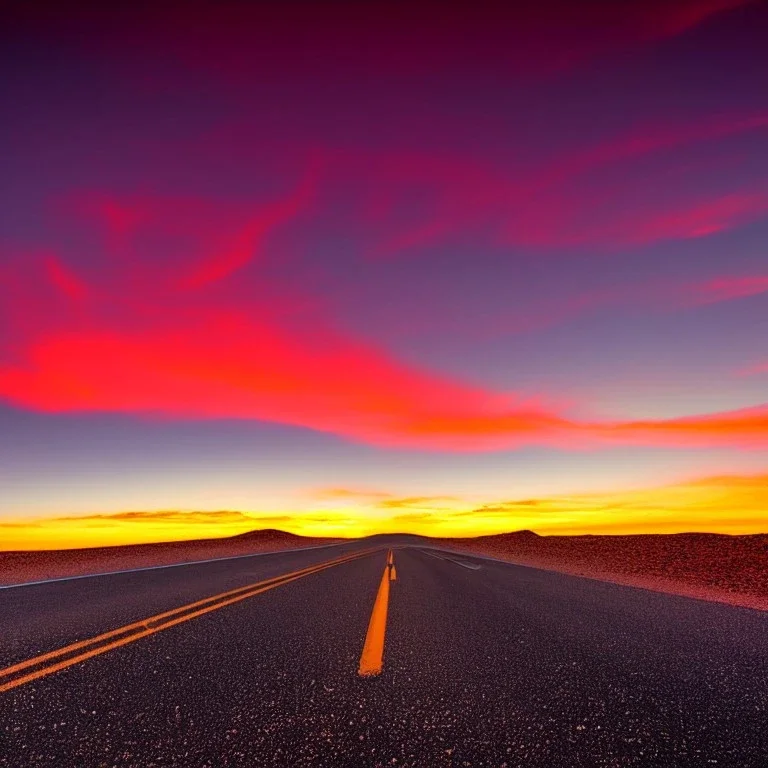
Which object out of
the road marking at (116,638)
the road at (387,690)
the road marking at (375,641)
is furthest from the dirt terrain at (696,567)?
the road marking at (116,638)

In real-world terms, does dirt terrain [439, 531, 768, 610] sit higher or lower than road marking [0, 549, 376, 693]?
lower

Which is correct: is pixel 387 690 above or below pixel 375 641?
above

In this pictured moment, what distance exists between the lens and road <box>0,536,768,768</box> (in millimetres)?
2594

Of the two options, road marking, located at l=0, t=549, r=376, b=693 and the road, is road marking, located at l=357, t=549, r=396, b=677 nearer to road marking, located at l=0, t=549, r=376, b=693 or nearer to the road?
the road

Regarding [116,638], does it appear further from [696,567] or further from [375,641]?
[696,567]

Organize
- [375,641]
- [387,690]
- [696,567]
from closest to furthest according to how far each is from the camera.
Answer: [387,690] → [375,641] → [696,567]

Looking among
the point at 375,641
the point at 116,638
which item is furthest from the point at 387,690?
the point at 116,638

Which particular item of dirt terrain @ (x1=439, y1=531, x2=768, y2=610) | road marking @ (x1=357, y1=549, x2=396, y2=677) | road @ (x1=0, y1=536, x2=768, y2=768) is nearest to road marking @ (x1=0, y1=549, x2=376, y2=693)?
road @ (x1=0, y1=536, x2=768, y2=768)

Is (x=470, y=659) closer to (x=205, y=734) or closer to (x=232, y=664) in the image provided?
(x=232, y=664)

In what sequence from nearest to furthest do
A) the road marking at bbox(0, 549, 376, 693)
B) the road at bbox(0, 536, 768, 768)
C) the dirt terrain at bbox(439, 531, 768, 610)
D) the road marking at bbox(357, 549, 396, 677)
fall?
the road at bbox(0, 536, 768, 768) < the road marking at bbox(0, 549, 376, 693) < the road marking at bbox(357, 549, 396, 677) < the dirt terrain at bbox(439, 531, 768, 610)

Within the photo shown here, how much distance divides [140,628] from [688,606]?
844cm

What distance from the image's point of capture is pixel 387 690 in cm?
348

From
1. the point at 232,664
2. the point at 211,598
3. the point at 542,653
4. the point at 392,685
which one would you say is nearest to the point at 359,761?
the point at 392,685

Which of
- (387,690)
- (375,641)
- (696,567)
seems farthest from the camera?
(696,567)
